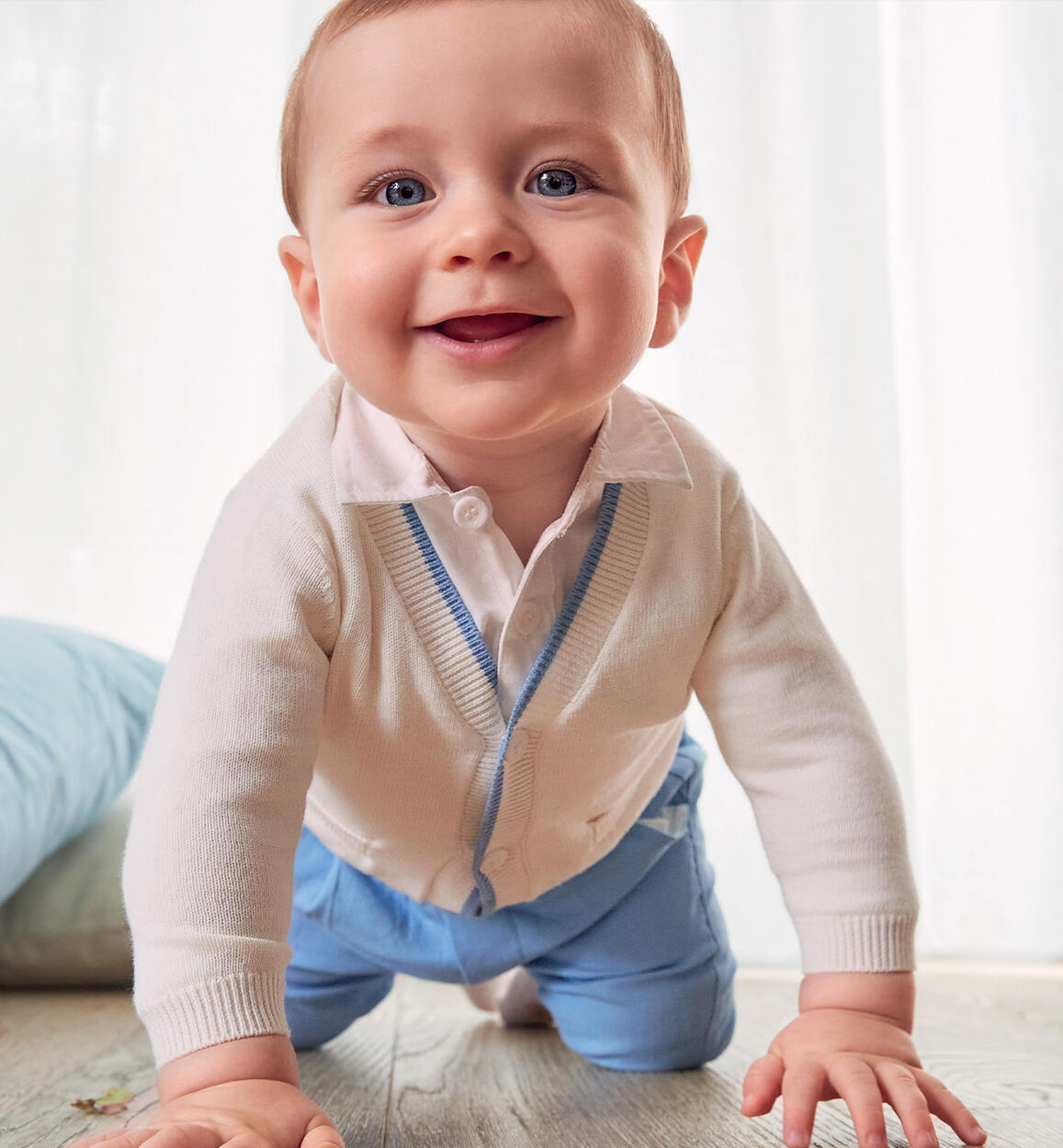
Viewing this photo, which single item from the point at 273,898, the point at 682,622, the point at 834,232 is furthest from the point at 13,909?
the point at 834,232

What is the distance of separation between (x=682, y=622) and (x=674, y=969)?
32cm

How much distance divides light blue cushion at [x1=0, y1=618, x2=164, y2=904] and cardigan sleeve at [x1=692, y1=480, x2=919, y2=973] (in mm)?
604

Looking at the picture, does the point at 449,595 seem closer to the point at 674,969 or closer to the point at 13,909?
the point at 674,969

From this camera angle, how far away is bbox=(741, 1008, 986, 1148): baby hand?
2.04 ft

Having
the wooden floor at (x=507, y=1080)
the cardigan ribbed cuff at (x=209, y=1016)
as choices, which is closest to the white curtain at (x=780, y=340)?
the wooden floor at (x=507, y=1080)

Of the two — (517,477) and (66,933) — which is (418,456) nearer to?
(517,477)

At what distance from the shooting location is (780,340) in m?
1.51

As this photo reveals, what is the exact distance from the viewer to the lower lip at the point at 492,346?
68cm

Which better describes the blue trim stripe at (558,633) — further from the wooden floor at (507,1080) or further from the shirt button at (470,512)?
the wooden floor at (507,1080)

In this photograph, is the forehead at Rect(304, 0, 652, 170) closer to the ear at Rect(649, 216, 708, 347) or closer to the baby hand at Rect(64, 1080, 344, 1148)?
the ear at Rect(649, 216, 708, 347)

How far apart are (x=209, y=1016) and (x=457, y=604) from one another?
266mm

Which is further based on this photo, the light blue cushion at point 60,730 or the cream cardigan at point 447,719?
the light blue cushion at point 60,730

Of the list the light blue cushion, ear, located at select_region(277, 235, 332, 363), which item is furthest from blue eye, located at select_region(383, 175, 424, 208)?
the light blue cushion

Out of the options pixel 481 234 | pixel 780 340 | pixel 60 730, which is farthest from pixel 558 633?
pixel 780 340
